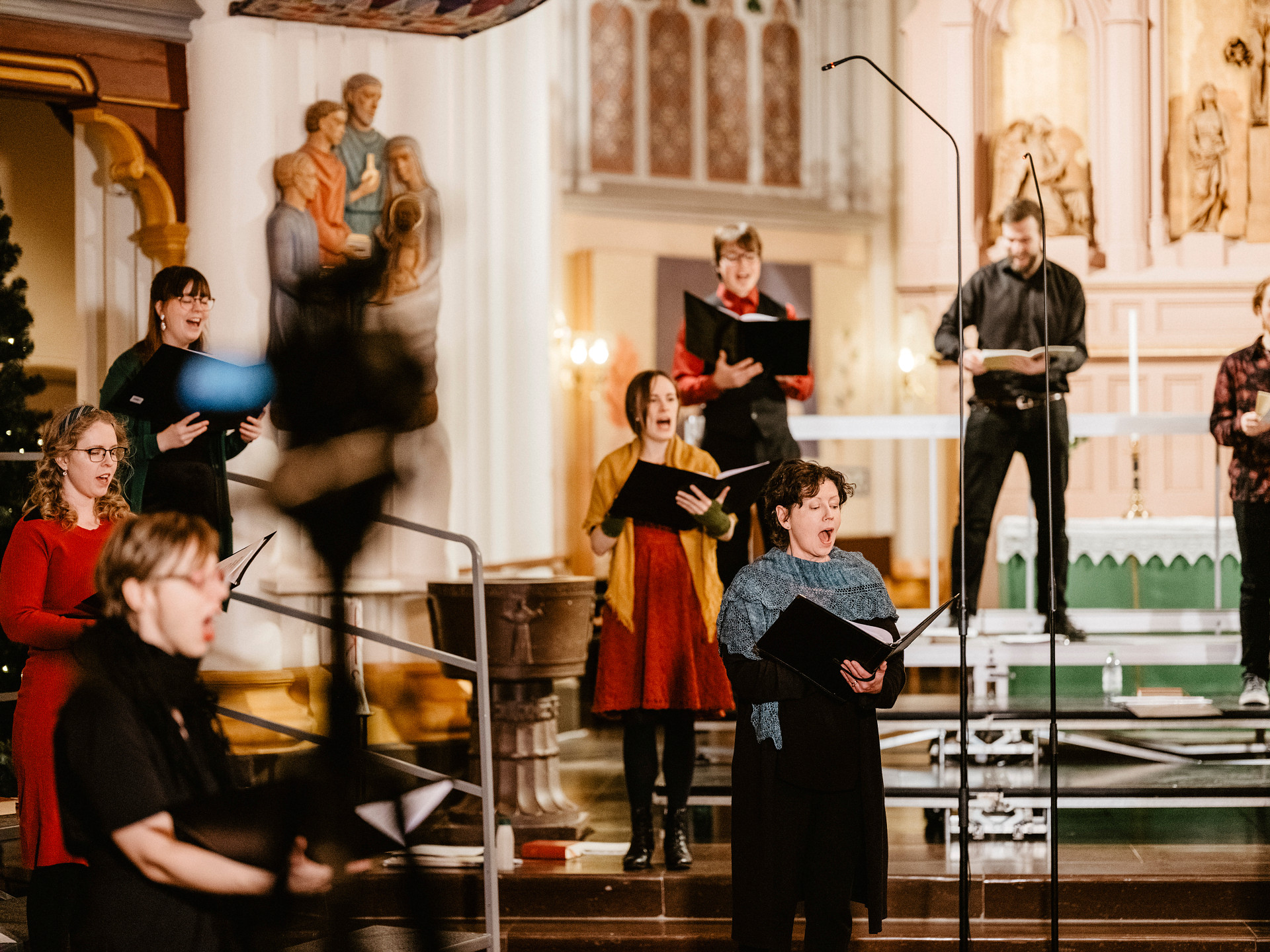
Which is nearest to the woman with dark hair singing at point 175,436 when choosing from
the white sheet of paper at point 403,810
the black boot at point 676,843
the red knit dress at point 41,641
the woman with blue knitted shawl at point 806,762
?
the red knit dress at point 41,641

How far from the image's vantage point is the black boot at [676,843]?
419cm

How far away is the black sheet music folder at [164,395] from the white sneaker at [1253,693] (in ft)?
11.6

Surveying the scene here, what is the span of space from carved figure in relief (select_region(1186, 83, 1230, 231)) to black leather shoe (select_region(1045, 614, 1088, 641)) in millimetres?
4962

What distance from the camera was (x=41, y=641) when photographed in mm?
3127

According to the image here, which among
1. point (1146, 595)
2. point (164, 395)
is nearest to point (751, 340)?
point (164, 395)

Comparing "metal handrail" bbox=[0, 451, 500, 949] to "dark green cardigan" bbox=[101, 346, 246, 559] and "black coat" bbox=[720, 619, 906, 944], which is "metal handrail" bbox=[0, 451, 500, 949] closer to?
"dark green cardigan" bbox=[101, 346, 246, 559]

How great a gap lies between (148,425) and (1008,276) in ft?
10.3

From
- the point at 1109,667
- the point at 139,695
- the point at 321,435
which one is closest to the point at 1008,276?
the point at 1109,667

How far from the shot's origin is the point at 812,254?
1010 cm

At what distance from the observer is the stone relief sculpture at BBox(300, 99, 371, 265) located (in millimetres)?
5762

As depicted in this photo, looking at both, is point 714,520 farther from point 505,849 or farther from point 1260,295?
point 1260,295

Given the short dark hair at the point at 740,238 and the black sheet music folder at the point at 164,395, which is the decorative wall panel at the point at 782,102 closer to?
the short dark hair at the point at 740,238

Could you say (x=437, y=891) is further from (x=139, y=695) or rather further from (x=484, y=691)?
(x=139, y=695)

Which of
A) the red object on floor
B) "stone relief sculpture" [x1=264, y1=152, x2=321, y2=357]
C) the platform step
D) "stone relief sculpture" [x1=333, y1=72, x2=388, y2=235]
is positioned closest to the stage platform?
the platform step
